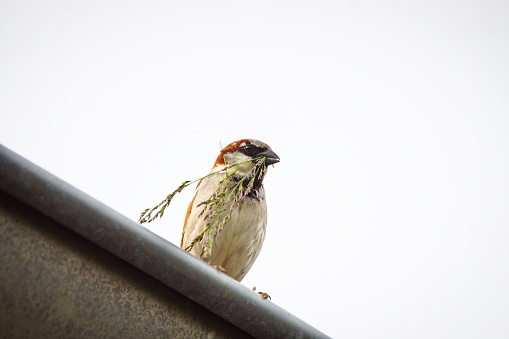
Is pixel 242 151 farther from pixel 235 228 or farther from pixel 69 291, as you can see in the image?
pixel 69 291

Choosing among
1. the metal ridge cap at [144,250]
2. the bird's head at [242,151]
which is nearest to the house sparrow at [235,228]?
the bird's head at [242,151]

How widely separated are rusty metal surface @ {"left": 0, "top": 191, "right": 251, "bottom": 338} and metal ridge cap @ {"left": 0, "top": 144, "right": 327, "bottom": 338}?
0.13ft

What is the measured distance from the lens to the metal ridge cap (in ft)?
2.49

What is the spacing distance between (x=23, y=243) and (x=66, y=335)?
185mm

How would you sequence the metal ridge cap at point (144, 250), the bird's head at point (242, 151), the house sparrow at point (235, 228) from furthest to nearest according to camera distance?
the bird's head at point (242, 151) → the house sparrow at point (235, 228) → the metal ridge cap at point (144, 250)

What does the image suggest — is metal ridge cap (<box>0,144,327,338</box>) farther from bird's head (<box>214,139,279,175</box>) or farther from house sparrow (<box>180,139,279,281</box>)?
bird's head (<box>214,139,279,175</box>)

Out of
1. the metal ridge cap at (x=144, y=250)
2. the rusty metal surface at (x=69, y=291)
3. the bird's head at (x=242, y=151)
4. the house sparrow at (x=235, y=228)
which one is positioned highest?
the bird's head at (x=242, y=151)

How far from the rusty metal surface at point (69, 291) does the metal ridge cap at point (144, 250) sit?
0.13 feet

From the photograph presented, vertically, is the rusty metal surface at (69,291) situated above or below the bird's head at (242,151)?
below

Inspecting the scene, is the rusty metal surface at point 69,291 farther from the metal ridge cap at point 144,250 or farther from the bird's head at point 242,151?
the bird's head at point 242,151

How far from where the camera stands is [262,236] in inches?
103

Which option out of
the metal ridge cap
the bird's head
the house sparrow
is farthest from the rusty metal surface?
the bird's head

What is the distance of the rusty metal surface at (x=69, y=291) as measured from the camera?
2.53 feet

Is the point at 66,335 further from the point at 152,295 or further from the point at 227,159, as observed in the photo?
the point at 227,159
